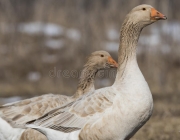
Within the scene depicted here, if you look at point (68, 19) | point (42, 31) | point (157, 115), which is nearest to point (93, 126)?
point (157, 115)

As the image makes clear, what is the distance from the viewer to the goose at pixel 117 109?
5.16 meters

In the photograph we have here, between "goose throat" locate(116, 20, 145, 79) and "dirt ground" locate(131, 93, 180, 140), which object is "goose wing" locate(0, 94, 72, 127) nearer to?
"goose throat" locate(116, 20, 145, 79)

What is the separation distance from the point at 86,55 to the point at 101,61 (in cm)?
990

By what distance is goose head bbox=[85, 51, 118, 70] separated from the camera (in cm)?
793

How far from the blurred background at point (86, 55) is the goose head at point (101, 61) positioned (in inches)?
55.1

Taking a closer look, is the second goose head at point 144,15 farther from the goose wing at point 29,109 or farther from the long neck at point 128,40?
the goose wing at point 29,109

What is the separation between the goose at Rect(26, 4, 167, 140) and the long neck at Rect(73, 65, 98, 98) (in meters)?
1.96

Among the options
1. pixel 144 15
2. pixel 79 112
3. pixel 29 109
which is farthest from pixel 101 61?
pixel 79 112

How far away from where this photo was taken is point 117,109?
17.0ft

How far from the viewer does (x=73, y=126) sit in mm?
5414

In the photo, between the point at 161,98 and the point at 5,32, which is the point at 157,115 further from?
the point at 5,32

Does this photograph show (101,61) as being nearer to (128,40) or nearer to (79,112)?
(128,40)

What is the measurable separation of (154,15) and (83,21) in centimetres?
1304

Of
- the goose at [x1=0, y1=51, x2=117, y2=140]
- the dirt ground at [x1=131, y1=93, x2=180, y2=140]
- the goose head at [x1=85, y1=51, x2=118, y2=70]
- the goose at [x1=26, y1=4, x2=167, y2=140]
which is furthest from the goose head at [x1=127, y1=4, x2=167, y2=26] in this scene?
the dirt ground at [x1=131, y1=93, x2=180, y2=140]
